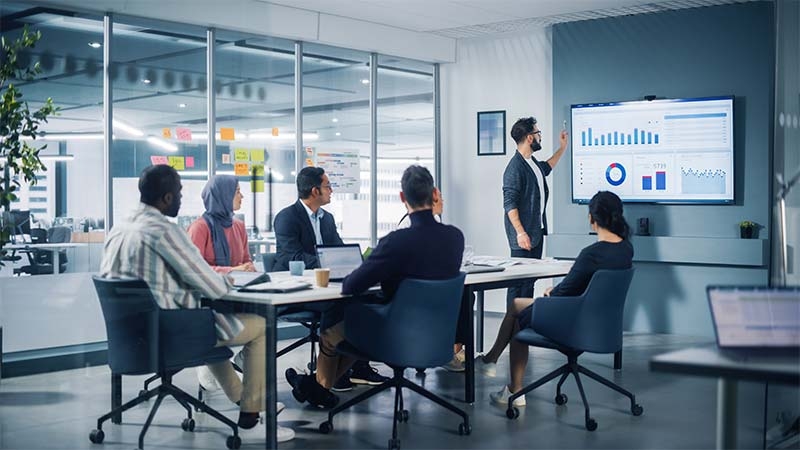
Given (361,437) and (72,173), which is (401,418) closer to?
(361,437)

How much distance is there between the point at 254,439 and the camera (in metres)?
4.24

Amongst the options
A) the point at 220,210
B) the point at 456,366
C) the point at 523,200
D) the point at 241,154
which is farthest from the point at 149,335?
the point at 523,200

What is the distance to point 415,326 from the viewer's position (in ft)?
13.9

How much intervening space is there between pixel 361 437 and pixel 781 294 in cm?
236

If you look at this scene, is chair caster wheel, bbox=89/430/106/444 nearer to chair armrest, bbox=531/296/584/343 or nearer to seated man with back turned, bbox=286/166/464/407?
seated man with back turned, bbox=286/166/464/407

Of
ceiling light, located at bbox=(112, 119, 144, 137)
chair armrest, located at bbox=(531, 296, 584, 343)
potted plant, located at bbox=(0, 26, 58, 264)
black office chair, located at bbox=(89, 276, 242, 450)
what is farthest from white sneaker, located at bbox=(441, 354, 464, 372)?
potted plant, located at bbox=(0, 26, 58, 264)

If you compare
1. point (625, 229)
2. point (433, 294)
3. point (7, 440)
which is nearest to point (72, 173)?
point (7, 440)

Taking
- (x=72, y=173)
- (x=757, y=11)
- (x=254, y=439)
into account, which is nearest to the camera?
(x=72, y=173)

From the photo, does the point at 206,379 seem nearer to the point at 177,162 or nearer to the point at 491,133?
the point at 177,162

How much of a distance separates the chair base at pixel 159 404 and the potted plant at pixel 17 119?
0.90 meters

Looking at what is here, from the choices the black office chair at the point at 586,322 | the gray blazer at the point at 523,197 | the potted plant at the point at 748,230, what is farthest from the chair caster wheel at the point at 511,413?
the potted plant at the point at 748,230

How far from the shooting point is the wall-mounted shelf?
21.4 feet

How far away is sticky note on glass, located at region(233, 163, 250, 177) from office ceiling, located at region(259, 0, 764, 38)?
2.34 m

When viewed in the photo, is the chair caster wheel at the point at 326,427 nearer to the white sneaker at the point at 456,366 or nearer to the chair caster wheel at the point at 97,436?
the chair caster wheel at the point at 97,436
